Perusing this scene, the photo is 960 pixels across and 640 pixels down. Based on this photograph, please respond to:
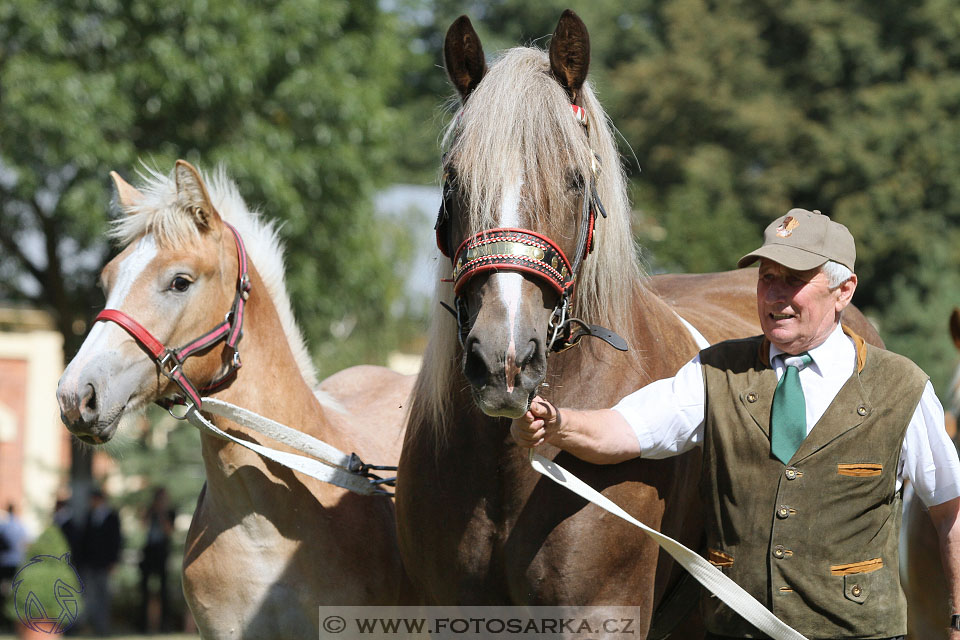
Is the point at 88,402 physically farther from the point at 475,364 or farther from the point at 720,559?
the point at 720,559

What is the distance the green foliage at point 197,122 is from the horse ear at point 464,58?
7810mm

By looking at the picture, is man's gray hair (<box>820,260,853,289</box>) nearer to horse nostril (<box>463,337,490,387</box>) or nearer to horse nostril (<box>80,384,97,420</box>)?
horse nostril (<box>463,337,490,387</box>)

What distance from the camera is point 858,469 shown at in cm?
280

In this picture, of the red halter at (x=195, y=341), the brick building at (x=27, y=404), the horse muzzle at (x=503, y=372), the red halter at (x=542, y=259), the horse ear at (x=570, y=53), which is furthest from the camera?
the brick building at (x=27, y=404)

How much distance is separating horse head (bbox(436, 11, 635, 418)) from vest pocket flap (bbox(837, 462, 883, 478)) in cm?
79

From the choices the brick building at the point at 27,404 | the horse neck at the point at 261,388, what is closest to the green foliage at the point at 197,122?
the horse neck at the point at 261,388

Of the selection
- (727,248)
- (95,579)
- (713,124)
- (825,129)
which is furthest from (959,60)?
(95,579)

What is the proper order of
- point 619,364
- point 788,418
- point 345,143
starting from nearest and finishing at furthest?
point 788,418, point 619,364, point 345,143

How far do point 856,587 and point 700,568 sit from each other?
409 millimetres

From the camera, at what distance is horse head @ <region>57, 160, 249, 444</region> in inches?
141

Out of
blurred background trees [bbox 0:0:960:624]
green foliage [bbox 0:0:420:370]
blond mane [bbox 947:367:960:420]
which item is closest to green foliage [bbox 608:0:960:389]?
blurred background trees [bbox 0:0:960:624]

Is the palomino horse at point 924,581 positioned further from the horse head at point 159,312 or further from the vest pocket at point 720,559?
the horse head at point 159,312

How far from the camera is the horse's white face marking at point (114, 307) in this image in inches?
141

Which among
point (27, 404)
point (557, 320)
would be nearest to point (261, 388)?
point (557, 320)
